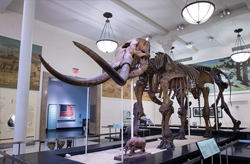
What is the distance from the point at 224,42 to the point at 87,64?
9.69m

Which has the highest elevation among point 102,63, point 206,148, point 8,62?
point 8,62

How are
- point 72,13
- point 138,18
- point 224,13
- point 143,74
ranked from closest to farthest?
point 143,74, point 224,13, point 72,13, point 138,18

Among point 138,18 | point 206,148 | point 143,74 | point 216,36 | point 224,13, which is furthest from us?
point 216,36

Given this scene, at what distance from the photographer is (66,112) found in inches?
750

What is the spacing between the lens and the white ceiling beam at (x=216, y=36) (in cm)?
1141

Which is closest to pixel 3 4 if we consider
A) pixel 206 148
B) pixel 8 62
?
pixel 8 62

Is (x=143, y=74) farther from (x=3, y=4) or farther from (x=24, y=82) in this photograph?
(x=3, y=4)

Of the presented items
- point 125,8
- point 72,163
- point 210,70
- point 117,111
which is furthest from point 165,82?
point 117,111

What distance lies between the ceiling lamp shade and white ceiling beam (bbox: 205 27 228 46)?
5.13 metres

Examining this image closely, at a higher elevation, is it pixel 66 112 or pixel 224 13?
pixel 224 13

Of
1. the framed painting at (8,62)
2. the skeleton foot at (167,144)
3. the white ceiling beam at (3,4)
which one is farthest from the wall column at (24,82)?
the framed painting at (8,62)

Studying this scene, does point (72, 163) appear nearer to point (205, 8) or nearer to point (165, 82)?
point (165, 82)

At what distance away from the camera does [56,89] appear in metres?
18.4

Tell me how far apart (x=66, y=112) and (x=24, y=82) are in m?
14.5
